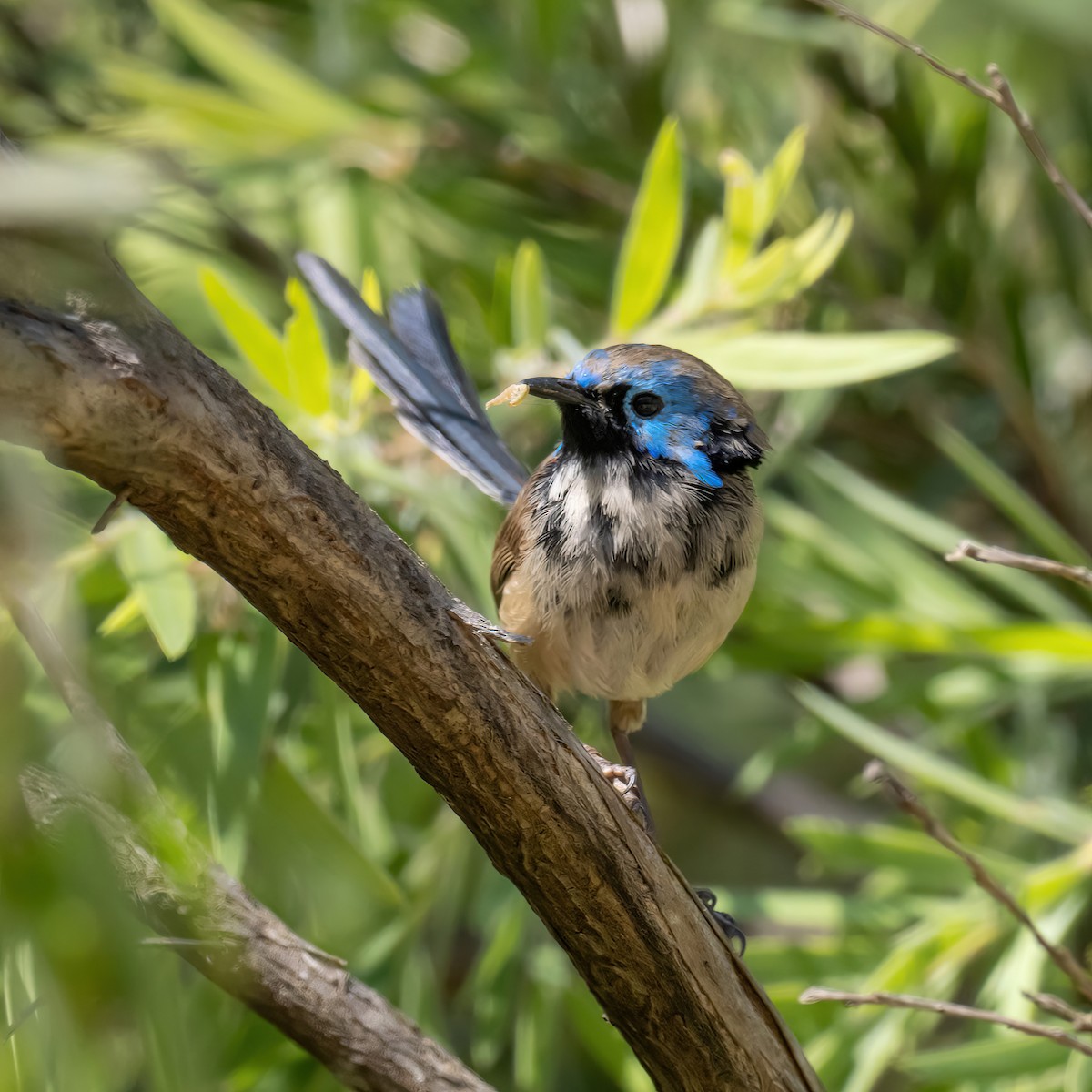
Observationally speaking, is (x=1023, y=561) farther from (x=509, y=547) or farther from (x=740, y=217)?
(x=740, y=217)

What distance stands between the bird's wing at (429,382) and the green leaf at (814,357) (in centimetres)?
49

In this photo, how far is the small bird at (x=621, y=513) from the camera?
2352 mm

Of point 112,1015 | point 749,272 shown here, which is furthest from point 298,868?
point 749,272

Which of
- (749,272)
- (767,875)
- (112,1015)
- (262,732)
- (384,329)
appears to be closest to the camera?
(112,1015)

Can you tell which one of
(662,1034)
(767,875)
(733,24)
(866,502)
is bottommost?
(767,875)

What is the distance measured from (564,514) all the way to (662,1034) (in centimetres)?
96

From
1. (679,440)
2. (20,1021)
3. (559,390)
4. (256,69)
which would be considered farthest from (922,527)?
(20,1021)

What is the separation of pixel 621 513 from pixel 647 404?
237mm

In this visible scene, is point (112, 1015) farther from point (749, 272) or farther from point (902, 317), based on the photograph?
point (902, 317)

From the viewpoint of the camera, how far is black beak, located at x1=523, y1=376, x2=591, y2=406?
2322 mm

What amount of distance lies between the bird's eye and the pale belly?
336mm

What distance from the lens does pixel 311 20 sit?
3887 millimetres

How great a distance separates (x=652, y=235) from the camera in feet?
9.12

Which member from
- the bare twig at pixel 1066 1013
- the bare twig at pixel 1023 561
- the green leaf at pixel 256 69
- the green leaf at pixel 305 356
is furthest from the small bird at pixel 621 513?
the green leaf at pixel 256 69
